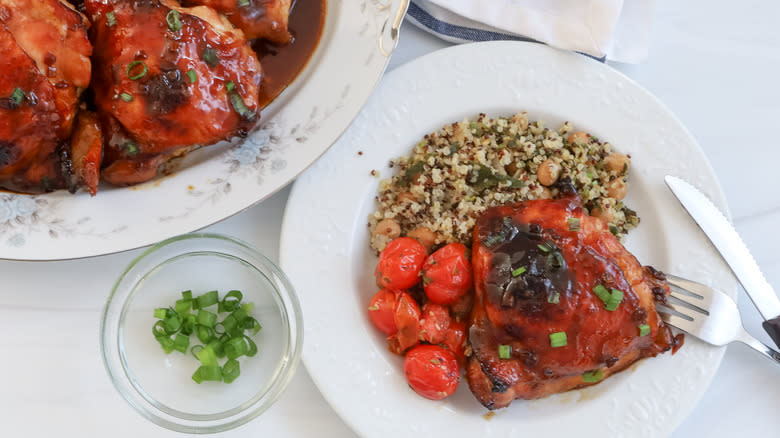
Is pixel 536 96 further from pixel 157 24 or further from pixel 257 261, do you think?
pixel 157 24

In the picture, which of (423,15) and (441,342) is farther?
(423,15)

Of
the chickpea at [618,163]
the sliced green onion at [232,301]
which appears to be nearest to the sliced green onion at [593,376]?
the chickpea at [618,163]

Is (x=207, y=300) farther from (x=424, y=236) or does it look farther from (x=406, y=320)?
(x=424, y=236)

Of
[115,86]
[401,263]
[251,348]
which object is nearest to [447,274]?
[401,263]

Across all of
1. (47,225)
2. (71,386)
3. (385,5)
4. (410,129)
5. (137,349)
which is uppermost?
(385,5)

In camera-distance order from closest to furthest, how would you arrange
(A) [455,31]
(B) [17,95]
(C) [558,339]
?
1. (B) [17,95]
2. (C) [558,339]
3. (A) [455,31]

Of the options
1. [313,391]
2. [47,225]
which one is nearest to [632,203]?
[313,391]

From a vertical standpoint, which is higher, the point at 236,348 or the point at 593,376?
the point at 593,376
